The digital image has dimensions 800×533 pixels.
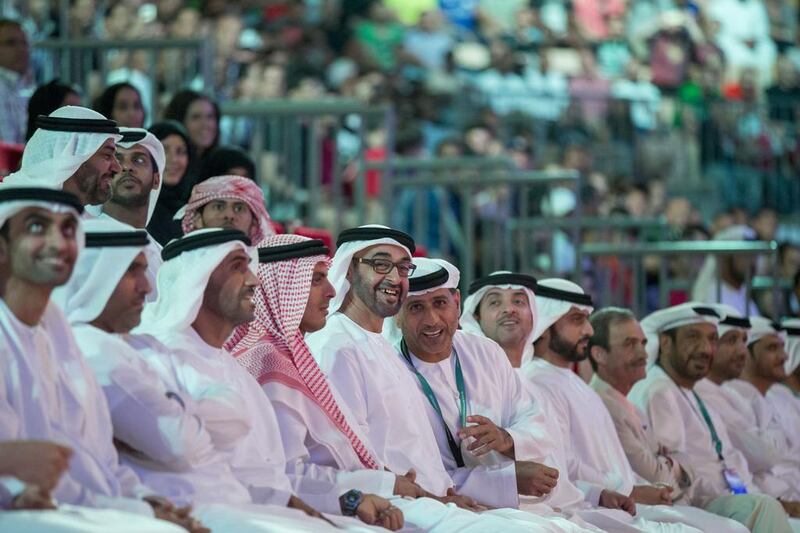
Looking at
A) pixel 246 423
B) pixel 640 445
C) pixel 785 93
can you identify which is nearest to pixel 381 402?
pixel 246 423

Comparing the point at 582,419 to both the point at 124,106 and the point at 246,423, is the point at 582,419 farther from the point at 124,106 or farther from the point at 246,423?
the point at 246,423

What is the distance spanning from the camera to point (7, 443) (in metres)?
4.40

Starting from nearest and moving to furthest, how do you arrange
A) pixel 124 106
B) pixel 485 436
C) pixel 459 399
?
pixel 485 436 → pixel 459 399 → pixel 124 106

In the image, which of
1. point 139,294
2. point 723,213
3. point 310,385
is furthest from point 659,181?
point 139,294

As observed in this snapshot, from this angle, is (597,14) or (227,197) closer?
(227,197)

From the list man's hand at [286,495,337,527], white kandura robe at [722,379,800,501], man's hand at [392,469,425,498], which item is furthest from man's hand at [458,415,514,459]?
white kandura robe at [722,379,800,501]

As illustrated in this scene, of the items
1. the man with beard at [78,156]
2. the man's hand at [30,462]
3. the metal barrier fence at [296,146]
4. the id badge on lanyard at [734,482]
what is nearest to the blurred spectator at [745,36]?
the metal barrier fence at [296,146]

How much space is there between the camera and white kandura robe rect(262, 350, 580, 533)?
5.87 meters

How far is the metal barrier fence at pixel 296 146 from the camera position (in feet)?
32.9

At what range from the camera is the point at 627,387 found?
842 centimetres

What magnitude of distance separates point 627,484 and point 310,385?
2.30m

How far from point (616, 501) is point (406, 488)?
64.3 inches

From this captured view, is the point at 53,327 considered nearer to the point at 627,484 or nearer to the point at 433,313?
the point at 433,313

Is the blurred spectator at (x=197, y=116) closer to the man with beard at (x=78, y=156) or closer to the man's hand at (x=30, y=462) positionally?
Result: the man with beard at (x=78, y=156)
